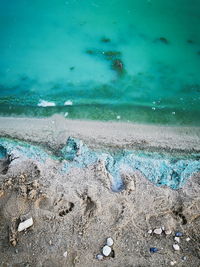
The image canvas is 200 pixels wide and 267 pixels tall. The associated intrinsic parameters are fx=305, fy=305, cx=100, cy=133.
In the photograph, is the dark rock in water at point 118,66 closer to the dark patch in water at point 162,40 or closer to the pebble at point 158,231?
the dark patch in water at point 162,40

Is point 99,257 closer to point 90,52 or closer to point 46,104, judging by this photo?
point 46,104

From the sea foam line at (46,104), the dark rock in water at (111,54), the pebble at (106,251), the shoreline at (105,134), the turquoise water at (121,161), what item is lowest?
the pebble at (106,251)

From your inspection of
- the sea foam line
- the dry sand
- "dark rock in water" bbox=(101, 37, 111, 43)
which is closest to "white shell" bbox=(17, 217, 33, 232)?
the dry sand

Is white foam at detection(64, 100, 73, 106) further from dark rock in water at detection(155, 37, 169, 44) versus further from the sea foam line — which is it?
dark rock in water at detection(155, 37, 169, 44)

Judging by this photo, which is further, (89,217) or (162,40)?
(162,40)

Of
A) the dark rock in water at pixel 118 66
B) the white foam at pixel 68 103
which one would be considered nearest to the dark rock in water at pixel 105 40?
the dark rock in water at pixel 118 66

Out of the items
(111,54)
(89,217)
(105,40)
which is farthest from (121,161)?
(105,40)
